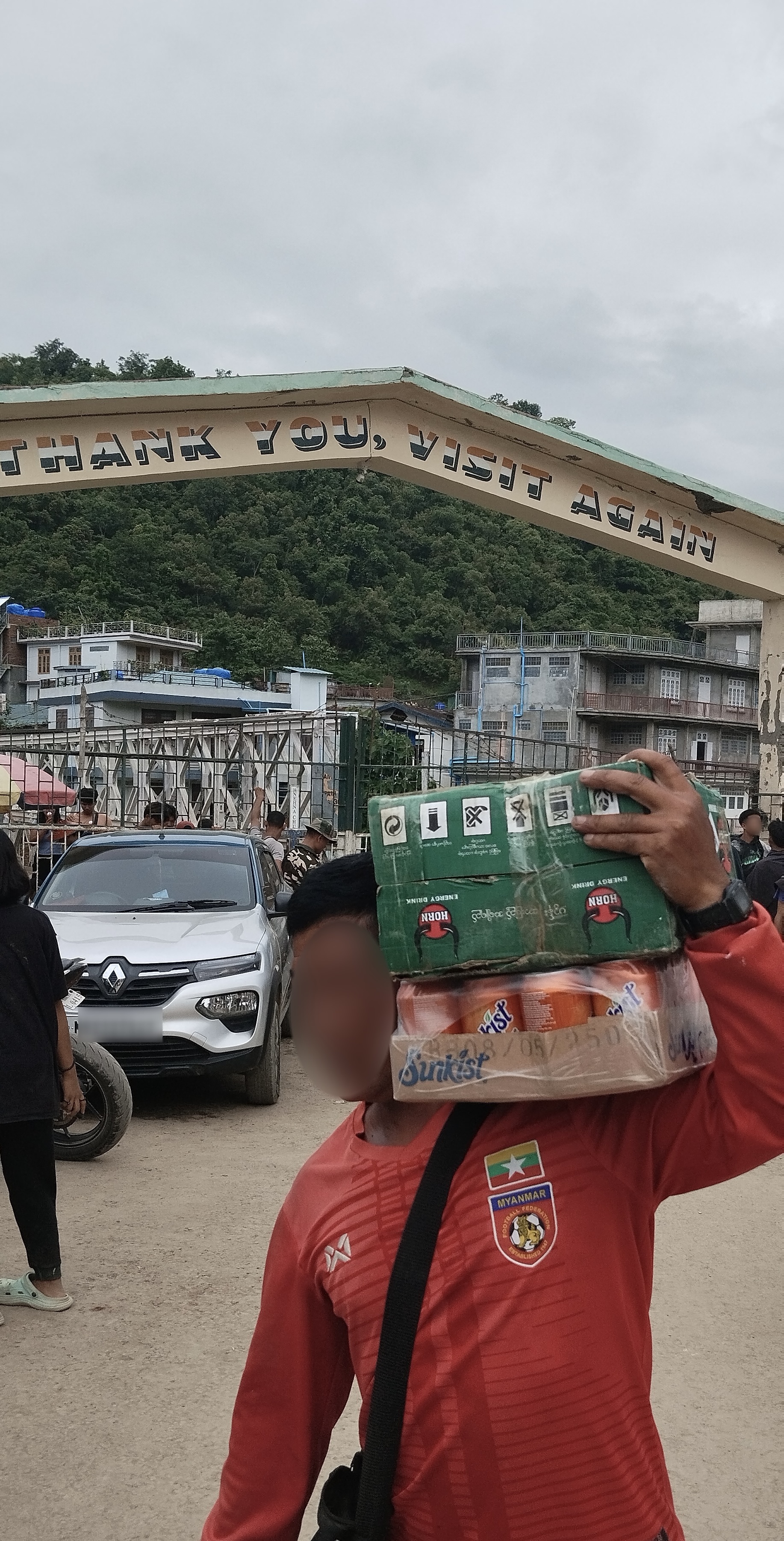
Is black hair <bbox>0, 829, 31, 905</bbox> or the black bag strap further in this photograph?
black hair <bbox>0, 829, 31, 905</bbox>

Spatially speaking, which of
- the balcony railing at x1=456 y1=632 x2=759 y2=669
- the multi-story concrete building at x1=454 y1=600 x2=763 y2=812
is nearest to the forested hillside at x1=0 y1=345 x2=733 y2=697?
the balcony railing at x1=456 y1=632 x2=759 y2=669

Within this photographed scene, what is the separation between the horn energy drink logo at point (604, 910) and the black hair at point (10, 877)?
3.62 metres

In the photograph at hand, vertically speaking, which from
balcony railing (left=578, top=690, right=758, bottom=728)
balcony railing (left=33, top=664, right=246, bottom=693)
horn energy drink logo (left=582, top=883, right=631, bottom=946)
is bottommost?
horn energy drink logo (left=582, top=883, right=631, bottom=946)

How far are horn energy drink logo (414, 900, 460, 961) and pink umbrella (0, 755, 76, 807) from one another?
1150 centimetres

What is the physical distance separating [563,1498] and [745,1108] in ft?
1.68

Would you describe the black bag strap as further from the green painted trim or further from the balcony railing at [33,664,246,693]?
the balcony railing at [33,664,246,693]

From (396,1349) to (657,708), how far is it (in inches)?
2466

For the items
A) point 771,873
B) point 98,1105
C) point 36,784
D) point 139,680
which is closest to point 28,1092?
point 98,1105

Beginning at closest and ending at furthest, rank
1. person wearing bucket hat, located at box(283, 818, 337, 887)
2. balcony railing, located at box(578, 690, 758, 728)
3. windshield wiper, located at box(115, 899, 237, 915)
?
windshield wiper, located at box(115, 899, 237, 915)
person wearing bucket hat, located at box(283, 818, 337, 887)
balcony railing, located at box(578, 690, 758, 728)

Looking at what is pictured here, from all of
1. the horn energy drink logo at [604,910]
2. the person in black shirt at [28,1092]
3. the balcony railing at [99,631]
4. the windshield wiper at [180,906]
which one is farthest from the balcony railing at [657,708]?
the horn energy drink logo at [604,910]

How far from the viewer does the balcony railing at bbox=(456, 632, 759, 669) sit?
204 ft

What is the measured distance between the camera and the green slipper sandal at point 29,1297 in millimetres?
4906

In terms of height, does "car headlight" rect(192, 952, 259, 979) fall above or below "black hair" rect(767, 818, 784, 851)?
below

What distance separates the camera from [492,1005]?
1.60 m
